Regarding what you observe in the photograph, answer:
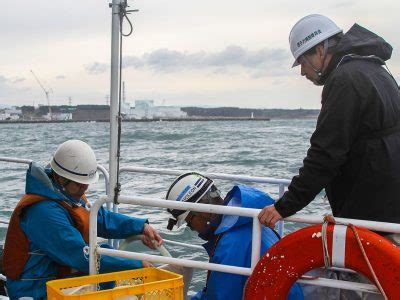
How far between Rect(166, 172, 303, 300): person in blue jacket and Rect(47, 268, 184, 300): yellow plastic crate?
0.22 meters

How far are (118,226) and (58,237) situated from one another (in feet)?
2.02

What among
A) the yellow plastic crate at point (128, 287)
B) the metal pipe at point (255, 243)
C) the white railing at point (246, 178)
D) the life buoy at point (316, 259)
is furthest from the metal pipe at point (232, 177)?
the life buoy at point (316, 259)

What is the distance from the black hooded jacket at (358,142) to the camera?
8.48 feet

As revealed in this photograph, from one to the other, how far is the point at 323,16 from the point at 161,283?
5.08 ft

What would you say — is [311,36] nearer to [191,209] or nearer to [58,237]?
[191,209]

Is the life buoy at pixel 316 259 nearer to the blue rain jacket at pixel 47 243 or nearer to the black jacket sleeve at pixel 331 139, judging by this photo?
the black jacket sleeve at pixel 331 139

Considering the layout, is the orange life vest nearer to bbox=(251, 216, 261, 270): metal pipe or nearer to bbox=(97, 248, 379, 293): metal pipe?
bbox=(97, 248, 379, 293): metal pipe

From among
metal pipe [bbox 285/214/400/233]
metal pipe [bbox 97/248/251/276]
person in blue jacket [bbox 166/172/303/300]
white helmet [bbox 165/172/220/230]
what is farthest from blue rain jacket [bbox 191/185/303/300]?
metal pipe [bbox 285/214/400/233]

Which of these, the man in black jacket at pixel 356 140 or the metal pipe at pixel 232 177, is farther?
the metal pipe at pixel 232 177

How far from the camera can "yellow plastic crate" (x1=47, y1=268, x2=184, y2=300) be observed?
262 centimetres

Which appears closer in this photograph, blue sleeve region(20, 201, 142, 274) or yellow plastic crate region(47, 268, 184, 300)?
yellow plastic crate region(47, 268, 184, 300)

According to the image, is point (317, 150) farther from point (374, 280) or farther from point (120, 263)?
point (120, 263)

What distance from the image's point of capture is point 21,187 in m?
14.6

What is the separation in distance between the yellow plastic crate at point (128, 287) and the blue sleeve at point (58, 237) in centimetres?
24
